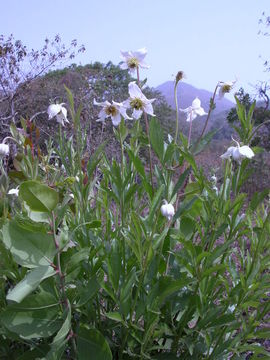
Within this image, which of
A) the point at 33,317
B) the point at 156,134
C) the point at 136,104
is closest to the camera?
the point at 33,317

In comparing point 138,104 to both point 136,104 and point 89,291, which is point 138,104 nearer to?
point 136,104

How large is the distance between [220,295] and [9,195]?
805 mm

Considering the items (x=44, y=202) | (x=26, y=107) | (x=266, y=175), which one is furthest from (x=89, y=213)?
(x=266, y=175)

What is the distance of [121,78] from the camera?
9094mm

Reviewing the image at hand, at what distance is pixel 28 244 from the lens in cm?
101

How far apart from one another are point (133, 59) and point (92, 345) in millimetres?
882

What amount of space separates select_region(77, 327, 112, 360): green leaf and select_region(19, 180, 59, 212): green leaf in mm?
386

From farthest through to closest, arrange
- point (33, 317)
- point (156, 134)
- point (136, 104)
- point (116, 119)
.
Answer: point (116, 119)
point (136, 104)
point (156, 134)
point (33, 317)

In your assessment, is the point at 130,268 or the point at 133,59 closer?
the point at 130,268

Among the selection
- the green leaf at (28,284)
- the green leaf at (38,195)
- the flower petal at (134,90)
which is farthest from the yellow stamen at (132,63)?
the green leaf at (28,284)

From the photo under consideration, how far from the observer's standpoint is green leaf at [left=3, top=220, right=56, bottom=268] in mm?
995

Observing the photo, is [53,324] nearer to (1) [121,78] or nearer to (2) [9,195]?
(2) [9,195]

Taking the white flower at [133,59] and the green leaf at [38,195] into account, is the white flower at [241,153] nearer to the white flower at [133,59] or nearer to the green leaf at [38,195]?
the white flower at [133,59]

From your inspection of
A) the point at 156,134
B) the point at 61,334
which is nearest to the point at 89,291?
the point at 61,334
